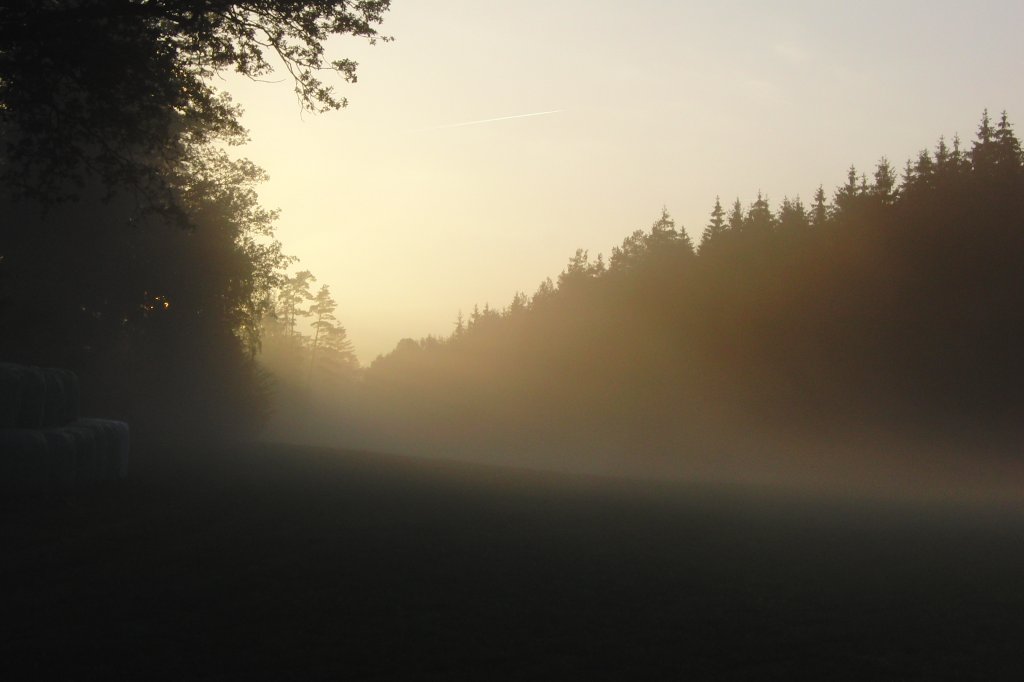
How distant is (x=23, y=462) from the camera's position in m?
18.1

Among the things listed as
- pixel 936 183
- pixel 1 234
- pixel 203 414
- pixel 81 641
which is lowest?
pixel 81 641

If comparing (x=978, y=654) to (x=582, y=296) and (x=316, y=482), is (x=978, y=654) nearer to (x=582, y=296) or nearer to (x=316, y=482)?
(x=316, y=482)

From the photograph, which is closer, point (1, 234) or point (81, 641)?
point (81, 641)

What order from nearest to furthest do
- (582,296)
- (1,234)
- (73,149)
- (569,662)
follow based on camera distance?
(569,662)
(73,149)
(1,234)
(582,296)

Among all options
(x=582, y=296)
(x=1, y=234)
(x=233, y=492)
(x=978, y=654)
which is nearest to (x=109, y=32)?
(x=233, y=492)

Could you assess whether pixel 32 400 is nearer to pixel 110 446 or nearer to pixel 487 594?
pixel 110 446

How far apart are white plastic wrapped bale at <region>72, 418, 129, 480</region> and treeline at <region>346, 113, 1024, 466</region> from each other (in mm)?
37162

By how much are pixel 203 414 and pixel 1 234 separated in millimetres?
29986

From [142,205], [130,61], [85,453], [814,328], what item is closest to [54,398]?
[85,453]

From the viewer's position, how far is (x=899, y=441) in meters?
48.9

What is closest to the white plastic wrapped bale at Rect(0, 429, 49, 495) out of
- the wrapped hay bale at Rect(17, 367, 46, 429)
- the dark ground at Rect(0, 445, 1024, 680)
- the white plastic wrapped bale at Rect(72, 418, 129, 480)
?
the wrapped hay bale at Rect(17, 367, 46, 429)

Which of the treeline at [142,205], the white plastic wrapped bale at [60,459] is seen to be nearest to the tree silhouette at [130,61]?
the treeline at [142,205]

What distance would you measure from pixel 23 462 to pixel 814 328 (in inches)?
1826

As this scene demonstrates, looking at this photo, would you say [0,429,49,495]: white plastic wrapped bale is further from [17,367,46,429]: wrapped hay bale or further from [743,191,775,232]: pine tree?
[743,191,775,232]: pine tree
